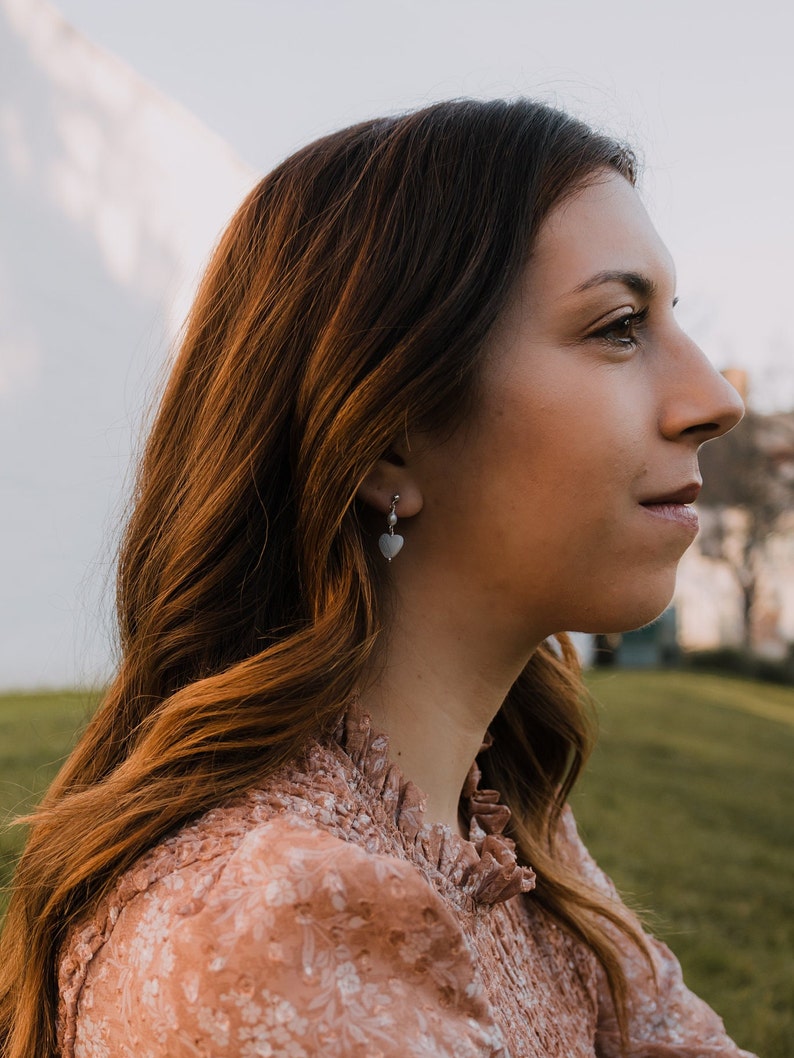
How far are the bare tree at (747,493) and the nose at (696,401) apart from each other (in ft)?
70.9

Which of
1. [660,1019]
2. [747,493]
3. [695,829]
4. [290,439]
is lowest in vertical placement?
[747,493]

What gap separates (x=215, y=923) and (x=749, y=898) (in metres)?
5.18

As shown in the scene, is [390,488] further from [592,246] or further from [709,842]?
[709,842]

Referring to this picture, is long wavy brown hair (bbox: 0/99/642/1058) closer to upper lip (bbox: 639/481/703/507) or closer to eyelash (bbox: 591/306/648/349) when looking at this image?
eyelash (bbox: 591/306/648/349)

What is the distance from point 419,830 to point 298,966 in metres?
0.48

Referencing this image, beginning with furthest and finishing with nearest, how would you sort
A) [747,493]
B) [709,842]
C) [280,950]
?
[747,493] < [709,842] < [280,950]

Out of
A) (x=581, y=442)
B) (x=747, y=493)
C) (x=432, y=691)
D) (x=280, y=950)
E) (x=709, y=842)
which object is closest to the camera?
(x=280, y=950)

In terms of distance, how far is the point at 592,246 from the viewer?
155 cm

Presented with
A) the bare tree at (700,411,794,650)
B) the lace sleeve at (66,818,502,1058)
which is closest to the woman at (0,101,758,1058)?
the lace sleeve at (66,818,502,1058)

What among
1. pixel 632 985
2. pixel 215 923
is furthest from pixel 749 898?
pixel 215 923

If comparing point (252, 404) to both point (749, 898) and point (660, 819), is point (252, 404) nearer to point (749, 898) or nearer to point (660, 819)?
point (749, 898)

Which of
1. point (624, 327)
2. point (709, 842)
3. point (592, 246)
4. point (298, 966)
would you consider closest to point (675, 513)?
point (624, 327)

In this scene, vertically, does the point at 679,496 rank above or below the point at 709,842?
above

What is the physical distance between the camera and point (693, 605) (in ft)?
101
